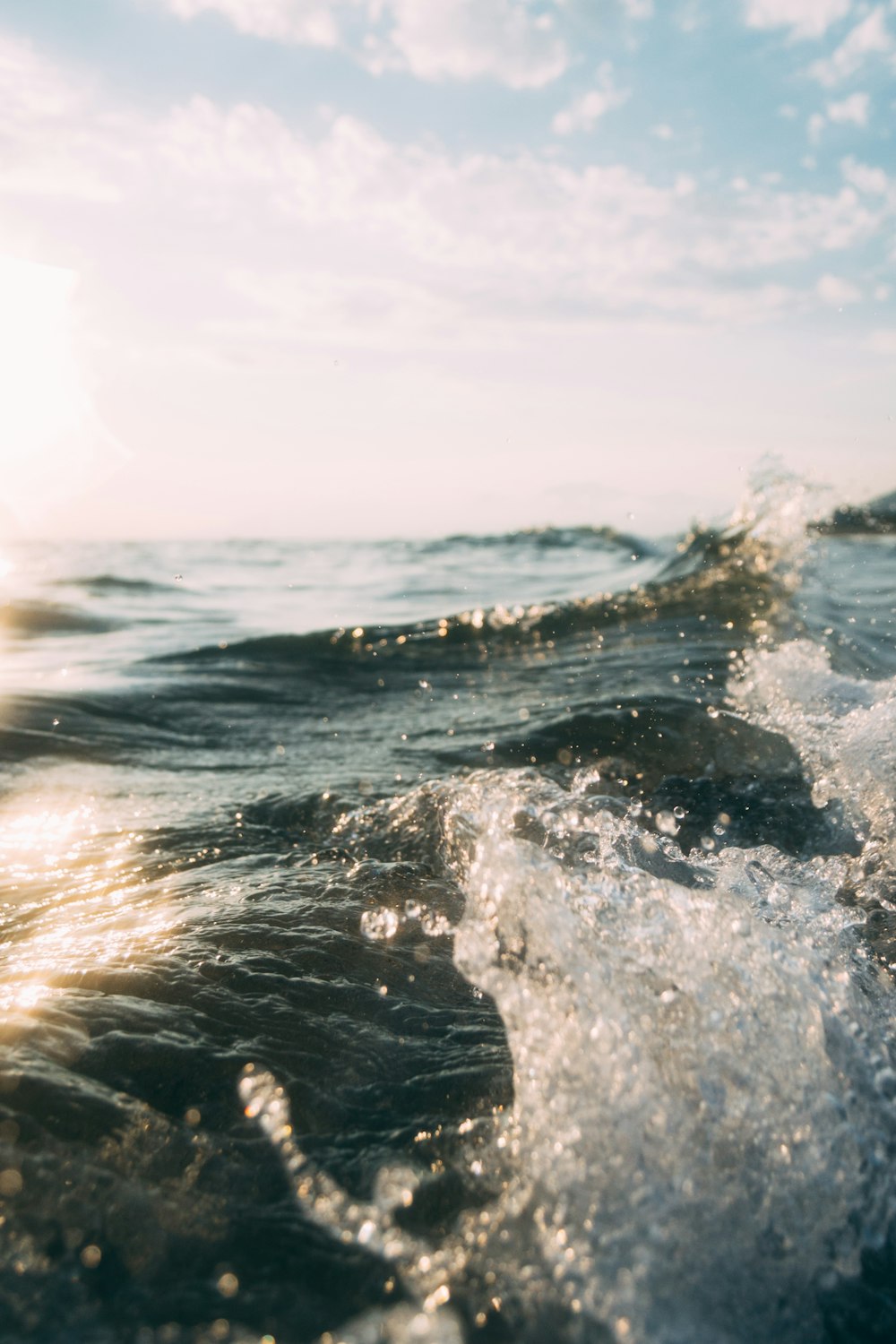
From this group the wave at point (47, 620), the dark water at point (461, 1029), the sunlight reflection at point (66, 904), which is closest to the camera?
the dark water at point (461, 1029)

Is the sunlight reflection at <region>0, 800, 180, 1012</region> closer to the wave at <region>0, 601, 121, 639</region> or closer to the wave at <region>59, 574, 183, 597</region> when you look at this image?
the wave at <region>0, 601, 121, 639</region>

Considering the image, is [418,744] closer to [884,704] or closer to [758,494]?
[884,704]

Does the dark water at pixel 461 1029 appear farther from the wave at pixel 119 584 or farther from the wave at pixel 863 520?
the wave at pixel 863 520

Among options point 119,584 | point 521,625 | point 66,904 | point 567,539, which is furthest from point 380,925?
point 567,539

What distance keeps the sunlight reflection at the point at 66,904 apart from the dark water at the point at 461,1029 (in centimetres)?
2

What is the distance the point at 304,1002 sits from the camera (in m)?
2.56

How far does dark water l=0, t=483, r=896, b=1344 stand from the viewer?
1703 mm

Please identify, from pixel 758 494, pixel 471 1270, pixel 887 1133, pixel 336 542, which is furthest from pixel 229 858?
pixel 336 542

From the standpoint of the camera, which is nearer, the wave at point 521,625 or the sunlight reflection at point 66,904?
the sunlight reflection at point 66,904

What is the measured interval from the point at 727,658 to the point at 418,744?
2.28m

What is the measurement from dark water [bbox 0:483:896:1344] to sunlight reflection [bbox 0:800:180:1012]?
0.02m

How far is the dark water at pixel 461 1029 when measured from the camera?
1.70m

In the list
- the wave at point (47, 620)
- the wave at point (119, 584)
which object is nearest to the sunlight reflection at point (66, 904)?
the wave at point (47, 620)

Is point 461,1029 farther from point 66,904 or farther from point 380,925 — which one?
point 66,904
